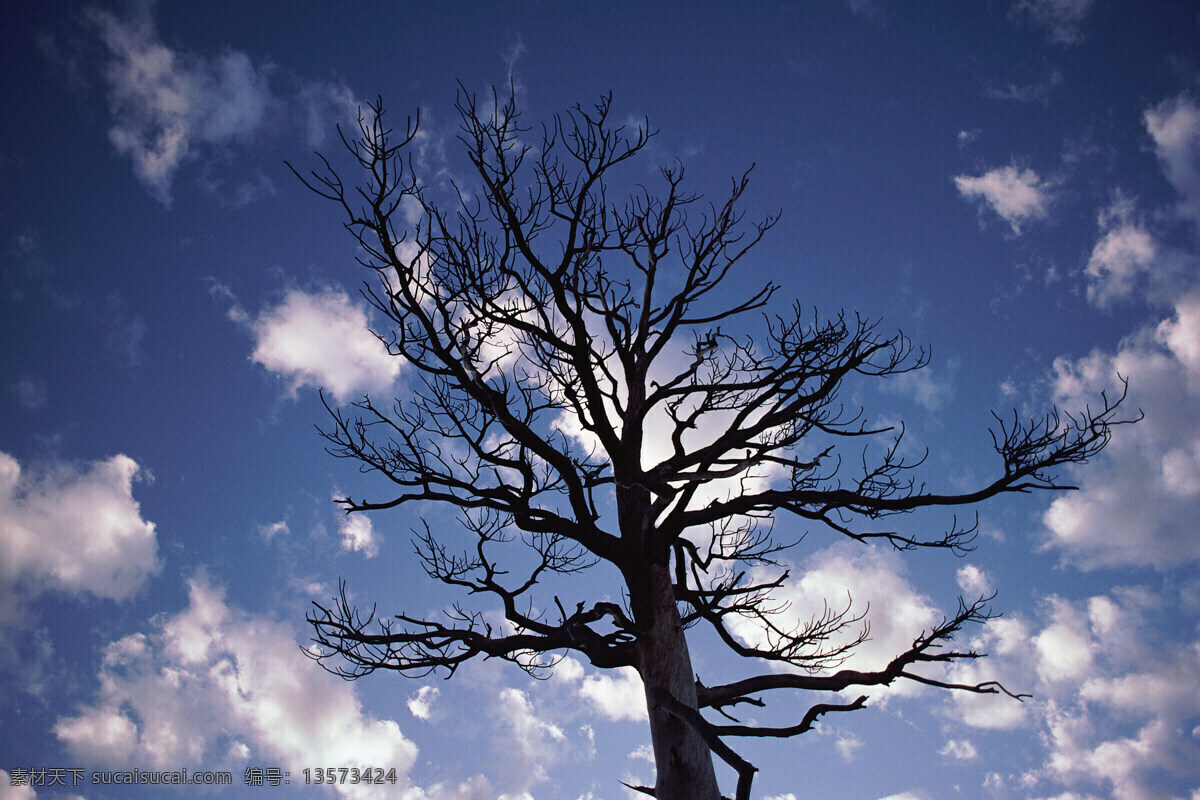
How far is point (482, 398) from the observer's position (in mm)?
5289

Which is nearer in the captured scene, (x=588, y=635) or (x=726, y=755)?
(x=726, y=755)

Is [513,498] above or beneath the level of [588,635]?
above

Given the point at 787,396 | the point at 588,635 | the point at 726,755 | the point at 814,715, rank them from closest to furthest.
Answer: the point at 726,755, the point at 814,715, the point at 588,635, the point at 787,396

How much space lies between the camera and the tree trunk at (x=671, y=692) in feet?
14.4

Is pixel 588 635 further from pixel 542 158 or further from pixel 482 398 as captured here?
pixel 542 158

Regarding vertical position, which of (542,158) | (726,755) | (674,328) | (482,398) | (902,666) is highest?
(542,158)

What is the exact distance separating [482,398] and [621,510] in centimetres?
146

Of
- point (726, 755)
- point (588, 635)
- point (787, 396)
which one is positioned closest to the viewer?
point (726, 755)

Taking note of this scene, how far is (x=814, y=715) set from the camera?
174 inches

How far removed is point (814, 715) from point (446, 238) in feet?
14.6

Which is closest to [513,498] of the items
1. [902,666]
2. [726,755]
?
[726,755]

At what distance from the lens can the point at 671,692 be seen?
468 centimetres

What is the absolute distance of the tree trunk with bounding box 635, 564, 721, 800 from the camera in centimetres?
439

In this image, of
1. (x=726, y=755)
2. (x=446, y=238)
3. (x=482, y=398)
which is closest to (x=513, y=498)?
(x=482, y=398)
